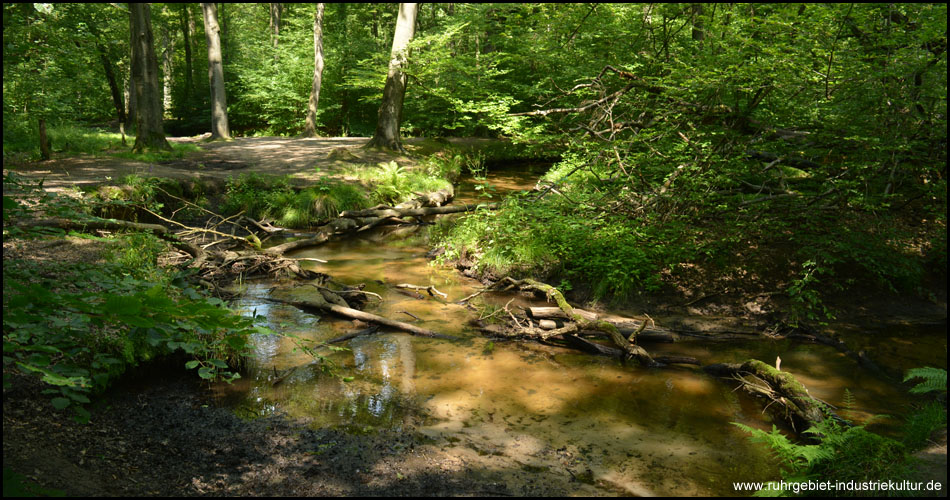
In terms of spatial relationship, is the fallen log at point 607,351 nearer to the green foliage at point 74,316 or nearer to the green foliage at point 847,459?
the green foliage at point 847,459

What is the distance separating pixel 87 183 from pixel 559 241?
9174 millimetres

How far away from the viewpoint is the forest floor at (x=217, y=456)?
3283 mm

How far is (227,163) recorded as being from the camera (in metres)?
15.3

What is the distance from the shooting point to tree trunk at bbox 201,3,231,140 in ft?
67.1

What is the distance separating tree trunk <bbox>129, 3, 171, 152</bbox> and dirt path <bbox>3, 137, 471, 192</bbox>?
1134 mm

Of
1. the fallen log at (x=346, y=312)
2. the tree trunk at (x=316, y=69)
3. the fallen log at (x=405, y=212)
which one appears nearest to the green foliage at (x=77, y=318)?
the fallen log at (x=346, y=312)

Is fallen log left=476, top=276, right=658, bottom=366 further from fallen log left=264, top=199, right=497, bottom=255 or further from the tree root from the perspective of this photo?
fallen log left=264, top=199, right=497, bottom=255

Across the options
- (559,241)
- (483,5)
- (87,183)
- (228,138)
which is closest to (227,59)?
(228,138)

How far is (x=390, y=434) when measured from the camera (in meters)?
4.52

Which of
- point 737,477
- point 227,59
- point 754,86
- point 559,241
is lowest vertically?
point 737,477

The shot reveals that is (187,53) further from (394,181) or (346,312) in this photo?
(346,312)

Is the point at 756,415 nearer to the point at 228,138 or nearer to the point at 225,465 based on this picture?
the point at 225,465

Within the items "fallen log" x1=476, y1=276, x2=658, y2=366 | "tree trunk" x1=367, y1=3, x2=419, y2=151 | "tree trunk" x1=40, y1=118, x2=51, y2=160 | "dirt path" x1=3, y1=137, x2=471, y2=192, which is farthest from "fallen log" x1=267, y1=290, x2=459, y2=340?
"tree trunk" x1=367, y1=3, x2=419, y2=151

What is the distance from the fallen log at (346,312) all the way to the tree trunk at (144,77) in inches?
395
